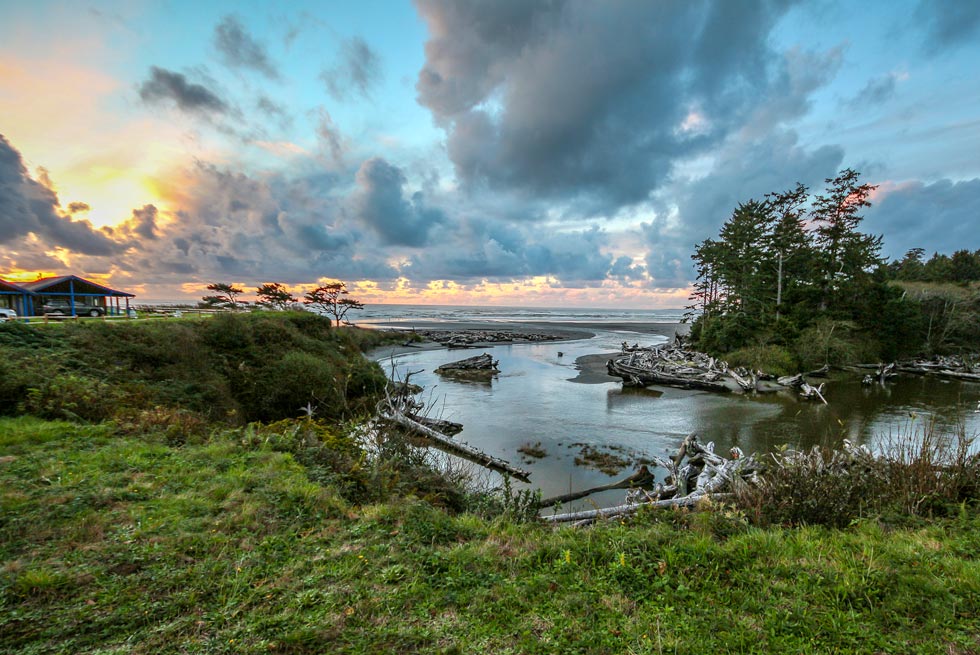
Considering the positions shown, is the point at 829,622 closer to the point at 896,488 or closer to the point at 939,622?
the point at 939,622

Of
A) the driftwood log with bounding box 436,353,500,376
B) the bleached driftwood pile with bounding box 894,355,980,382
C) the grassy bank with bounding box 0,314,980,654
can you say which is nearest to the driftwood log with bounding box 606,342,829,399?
the bleached driftwood pile with bounding box 894,355,980,382

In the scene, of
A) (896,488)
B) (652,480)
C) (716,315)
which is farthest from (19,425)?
(716,315)

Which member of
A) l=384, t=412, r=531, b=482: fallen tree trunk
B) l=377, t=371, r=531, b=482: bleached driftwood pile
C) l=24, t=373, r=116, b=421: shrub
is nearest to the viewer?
l=24, t=373, r=116, b=421: shrub

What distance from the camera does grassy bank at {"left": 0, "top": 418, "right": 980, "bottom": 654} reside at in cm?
312

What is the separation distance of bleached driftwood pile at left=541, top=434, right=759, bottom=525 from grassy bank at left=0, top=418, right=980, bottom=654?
146 cm

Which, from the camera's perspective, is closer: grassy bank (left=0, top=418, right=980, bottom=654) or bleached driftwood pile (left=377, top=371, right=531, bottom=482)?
grassy bank (left=0, top=418, right=980, bottom=654)

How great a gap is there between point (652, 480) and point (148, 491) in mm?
11237

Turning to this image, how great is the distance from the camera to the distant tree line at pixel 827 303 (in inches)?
1155

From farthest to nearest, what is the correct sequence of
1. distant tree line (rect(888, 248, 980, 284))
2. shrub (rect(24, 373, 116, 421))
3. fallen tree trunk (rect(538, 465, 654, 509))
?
distant tree line (rect(888, 248, 980, 284))
fallen tree trunk (rect(538, 465, 654, 509))
shrub (rect(24, 373, 116, 421))

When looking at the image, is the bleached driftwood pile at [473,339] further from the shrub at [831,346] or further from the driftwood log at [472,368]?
the shrub at [831,346]

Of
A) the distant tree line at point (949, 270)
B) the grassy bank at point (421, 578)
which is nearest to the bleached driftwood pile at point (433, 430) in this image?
the grassy bank at point (421, 578)

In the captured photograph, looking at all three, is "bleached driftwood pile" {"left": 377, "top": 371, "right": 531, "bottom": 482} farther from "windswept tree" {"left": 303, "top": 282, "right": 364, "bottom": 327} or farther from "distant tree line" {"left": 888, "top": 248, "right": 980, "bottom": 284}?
"distant tree line" {"left": 888, "top": 248, "right": 980, "bottom": 284}

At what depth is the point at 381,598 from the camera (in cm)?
360

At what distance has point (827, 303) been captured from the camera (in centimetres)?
3191
